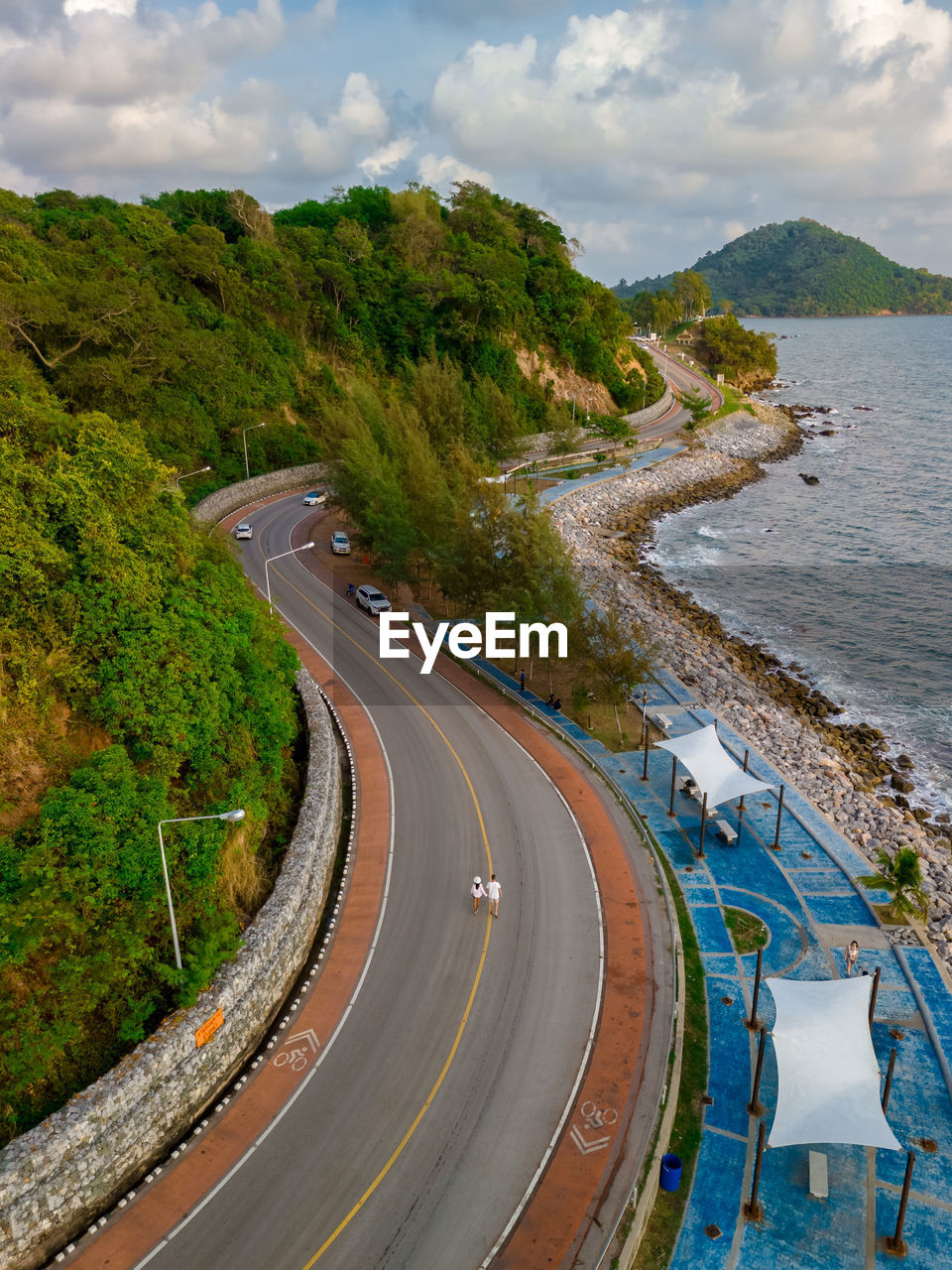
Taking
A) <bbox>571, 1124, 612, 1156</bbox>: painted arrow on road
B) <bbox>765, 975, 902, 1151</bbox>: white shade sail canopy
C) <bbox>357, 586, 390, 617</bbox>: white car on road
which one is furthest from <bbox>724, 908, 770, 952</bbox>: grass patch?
<bbox>357, 586, 390, 617</bbox>: white car on road

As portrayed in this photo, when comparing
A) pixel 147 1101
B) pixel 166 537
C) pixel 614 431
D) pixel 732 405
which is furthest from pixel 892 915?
pixel 732 405

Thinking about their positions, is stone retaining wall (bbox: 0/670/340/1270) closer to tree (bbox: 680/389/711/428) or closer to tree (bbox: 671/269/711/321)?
tree (bbox: 680/389/711/428)

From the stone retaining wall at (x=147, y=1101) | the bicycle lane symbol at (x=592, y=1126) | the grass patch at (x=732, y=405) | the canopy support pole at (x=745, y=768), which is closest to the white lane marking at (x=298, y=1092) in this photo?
the stone retaining wall at (x=147, y=1101)

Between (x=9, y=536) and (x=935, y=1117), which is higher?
(x=9, y=536)

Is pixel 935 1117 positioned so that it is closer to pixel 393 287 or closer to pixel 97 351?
pixel 97 351

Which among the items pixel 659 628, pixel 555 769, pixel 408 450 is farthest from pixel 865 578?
pixel 555 769
